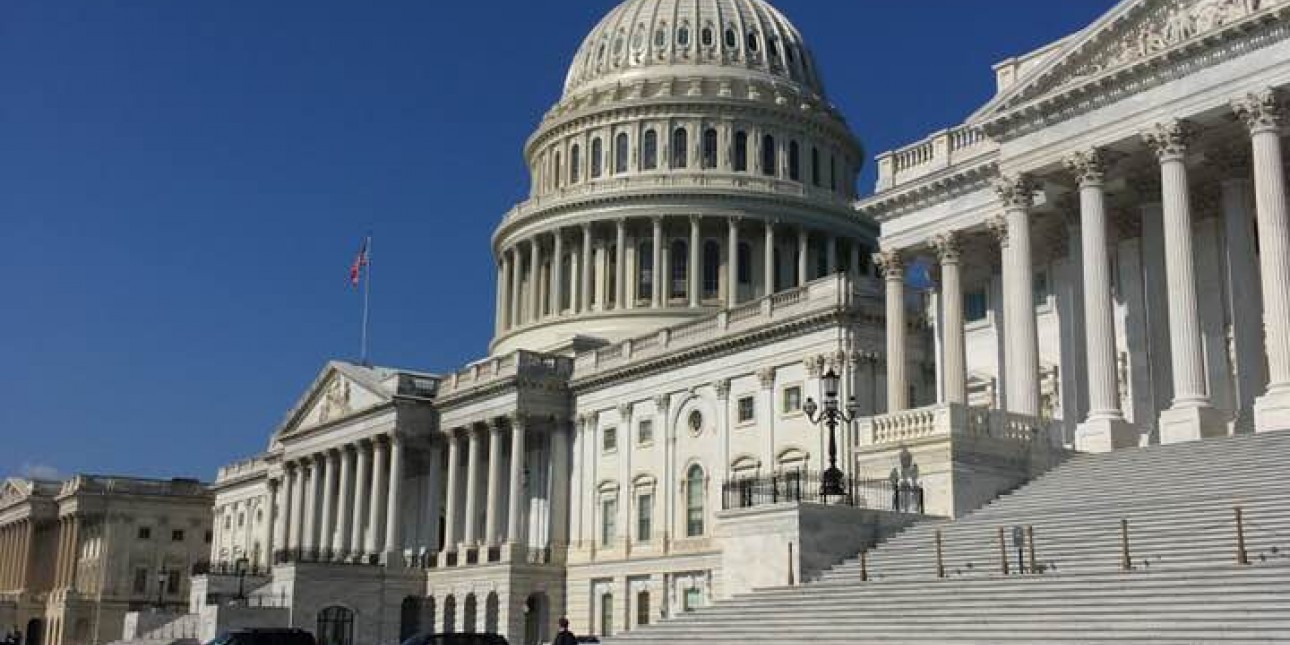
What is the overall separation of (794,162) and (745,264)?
29.6ft

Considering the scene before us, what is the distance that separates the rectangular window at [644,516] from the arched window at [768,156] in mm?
31308

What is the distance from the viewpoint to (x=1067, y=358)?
48.2 meters

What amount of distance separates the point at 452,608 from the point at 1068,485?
46.7 meters

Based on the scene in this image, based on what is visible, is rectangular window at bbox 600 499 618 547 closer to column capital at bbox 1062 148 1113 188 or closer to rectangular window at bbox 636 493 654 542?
rectangular window at bbox 636 493 654 542

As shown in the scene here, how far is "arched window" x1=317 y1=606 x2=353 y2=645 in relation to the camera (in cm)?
7675

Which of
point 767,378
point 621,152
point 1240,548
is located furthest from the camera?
point 621,152

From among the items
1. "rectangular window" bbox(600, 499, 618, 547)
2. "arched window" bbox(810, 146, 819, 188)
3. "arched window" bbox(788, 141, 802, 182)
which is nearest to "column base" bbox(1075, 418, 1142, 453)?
"rectangular window" bbox(600, 499, 618, 547)

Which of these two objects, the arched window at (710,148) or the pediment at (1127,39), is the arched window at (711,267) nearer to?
the arched window at (710,148)

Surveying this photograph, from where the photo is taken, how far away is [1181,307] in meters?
40.1

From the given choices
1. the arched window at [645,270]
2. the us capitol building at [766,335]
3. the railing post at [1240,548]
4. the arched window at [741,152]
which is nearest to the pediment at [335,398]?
the us capitol building at [766,335]

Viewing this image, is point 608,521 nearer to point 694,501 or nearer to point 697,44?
point 694,501

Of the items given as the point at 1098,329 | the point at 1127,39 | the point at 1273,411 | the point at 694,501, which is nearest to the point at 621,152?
the point at 694,501

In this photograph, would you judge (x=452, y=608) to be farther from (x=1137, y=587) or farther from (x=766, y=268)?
(x=1137, y=587)

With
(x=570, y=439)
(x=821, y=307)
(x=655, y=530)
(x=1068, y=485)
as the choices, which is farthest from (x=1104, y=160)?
(x=570, y=439)
